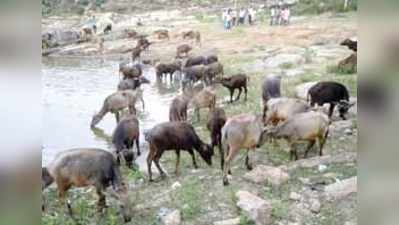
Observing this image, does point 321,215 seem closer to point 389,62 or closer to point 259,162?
point 259,162

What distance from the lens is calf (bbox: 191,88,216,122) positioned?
99.0 inches

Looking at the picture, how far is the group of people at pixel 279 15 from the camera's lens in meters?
2.50

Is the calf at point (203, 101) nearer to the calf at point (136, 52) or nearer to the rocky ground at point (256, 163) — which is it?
the rocky ground at point (256, 163)

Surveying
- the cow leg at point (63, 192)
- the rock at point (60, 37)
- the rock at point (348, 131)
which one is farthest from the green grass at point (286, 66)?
the cow leg at point (63, 192)

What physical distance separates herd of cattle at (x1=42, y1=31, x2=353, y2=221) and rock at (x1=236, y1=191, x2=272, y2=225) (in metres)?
0.11

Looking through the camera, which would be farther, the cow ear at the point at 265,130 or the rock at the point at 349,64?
the cow ear at the point at 265,130

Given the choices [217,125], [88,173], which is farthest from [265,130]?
[88,173]

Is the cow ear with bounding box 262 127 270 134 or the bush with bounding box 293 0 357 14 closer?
the bush with bounding box 293 0 357 14

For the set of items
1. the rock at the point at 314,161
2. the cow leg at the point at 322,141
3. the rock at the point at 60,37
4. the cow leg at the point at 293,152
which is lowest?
the rock at the point at 314,161

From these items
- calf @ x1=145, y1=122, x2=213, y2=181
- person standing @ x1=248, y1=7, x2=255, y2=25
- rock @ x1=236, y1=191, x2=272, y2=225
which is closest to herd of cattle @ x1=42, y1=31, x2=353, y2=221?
calf @ x1=145, y1=122, x2=213, y2=181

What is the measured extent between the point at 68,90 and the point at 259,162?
Answer: 866 millimetres

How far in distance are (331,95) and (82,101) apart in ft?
3.46

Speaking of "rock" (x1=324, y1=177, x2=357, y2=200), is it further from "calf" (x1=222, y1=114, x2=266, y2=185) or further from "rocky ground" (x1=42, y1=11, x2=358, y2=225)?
"calf" (x1=222, y1=114, x2=266, y2=185)

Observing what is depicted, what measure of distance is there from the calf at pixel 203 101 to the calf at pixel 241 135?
106mm
